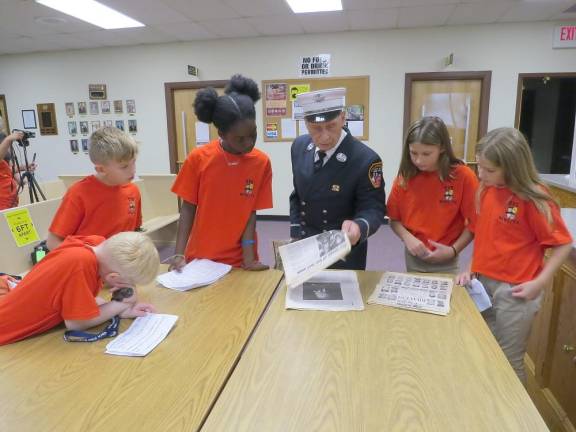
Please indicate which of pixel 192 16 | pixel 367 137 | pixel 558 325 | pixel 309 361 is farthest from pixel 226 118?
pixel 367 137

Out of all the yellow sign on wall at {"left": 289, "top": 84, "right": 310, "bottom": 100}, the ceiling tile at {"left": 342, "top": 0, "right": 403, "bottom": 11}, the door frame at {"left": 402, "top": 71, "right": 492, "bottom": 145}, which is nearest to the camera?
the ceiling tile at {"left": 342, "top": 0, "right": 403, "bottom": 11}

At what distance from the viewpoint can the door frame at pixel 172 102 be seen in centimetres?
519

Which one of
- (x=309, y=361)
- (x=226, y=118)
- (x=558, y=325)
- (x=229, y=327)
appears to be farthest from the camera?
(x=558, y=325)

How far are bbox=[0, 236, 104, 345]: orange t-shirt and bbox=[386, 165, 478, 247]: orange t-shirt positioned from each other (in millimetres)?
1203

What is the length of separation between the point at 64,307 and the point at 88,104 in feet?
17.7

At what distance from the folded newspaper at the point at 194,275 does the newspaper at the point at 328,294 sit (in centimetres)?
30

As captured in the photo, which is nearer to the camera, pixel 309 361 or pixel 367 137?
pixel 309 361

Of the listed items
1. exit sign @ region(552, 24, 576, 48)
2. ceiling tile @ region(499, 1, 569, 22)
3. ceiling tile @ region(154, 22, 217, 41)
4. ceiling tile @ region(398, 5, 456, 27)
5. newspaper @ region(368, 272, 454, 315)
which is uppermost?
ceiling tile @ region(154, 22, 217, 41)

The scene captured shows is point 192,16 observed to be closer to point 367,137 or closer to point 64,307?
point 367,137

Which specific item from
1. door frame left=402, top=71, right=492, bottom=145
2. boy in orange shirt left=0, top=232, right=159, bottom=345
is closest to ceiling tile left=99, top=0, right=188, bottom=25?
door frame left=402, top=71, right=492, bottom=145

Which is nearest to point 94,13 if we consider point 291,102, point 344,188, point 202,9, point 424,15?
point 202,9

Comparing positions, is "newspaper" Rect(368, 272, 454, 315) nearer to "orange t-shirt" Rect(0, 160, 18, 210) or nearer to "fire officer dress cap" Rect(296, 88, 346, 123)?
"fire officer dress cap" Rect(296, 88, 346, 123)

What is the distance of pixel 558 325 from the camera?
1630 millimetres

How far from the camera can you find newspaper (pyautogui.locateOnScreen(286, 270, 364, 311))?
1.22 metres
